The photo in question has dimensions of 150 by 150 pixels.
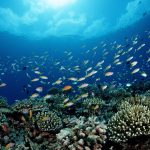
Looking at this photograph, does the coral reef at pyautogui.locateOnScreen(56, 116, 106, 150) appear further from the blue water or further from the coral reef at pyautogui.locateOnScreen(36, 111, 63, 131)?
the blue water

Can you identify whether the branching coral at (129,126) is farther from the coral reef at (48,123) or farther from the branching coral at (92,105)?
the branching coral at (92,105)

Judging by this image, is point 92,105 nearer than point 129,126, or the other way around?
point 129,126

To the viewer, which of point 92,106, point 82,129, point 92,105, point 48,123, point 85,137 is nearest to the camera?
point 85,137

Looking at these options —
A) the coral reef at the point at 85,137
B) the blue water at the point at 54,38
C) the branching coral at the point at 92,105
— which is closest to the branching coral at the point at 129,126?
the coral reef at the point at 85,137

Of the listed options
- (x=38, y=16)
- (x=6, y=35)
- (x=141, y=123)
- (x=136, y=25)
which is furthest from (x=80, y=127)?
(x=136, y=25)

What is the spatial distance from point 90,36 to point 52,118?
64890mm

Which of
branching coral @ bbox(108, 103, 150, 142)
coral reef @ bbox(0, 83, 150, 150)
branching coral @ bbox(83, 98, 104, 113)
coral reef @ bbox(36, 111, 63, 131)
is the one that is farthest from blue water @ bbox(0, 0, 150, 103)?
branching coral @ bbox(108, 103, 150, 142)

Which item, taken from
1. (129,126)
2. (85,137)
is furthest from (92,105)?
(129,126)

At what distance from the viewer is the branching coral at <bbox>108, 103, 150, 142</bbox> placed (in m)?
6.46

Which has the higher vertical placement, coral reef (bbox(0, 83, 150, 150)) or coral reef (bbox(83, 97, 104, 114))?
coral reef (bbox(83, 97, 104, 114))

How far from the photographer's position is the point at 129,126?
6.63 metres

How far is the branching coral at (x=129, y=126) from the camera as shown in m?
6.46

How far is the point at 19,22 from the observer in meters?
54.4

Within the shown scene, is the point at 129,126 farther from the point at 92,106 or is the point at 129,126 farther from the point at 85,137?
the point at 92,106
